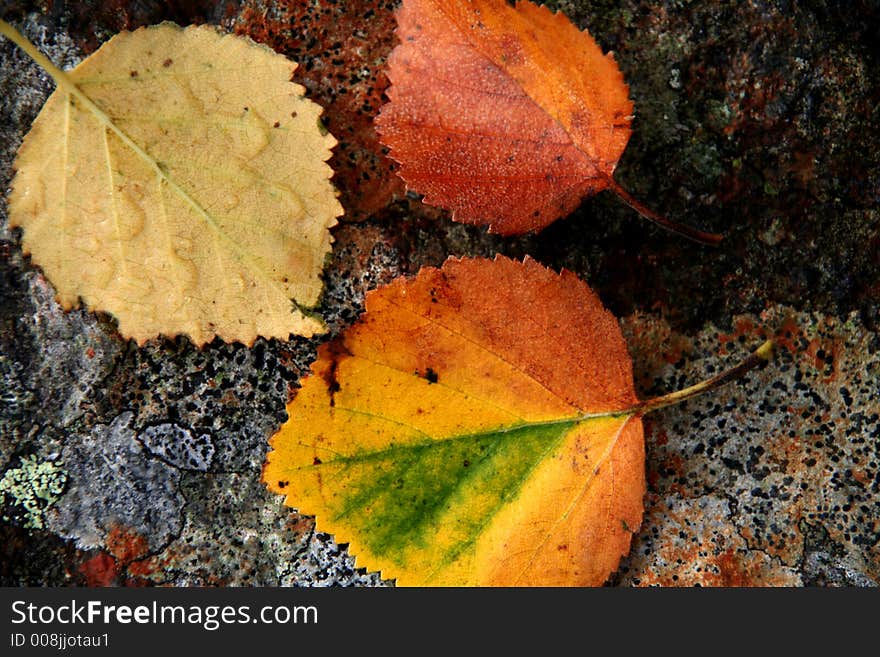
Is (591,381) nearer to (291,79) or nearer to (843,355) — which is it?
(843,355)

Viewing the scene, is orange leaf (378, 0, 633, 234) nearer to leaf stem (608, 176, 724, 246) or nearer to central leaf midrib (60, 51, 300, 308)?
leaf stem (608, 176, 724, 246)

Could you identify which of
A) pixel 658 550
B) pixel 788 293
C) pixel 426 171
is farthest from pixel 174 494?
pixel 788 293

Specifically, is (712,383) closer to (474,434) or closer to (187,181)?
(474,434)

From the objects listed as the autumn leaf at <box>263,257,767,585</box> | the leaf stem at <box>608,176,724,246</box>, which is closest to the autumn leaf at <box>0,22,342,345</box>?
the autumn leaf at <box>263,257,767,585</box>

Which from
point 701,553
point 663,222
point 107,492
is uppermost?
point 663,222

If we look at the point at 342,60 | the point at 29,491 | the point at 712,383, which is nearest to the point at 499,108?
the point at 342,60
